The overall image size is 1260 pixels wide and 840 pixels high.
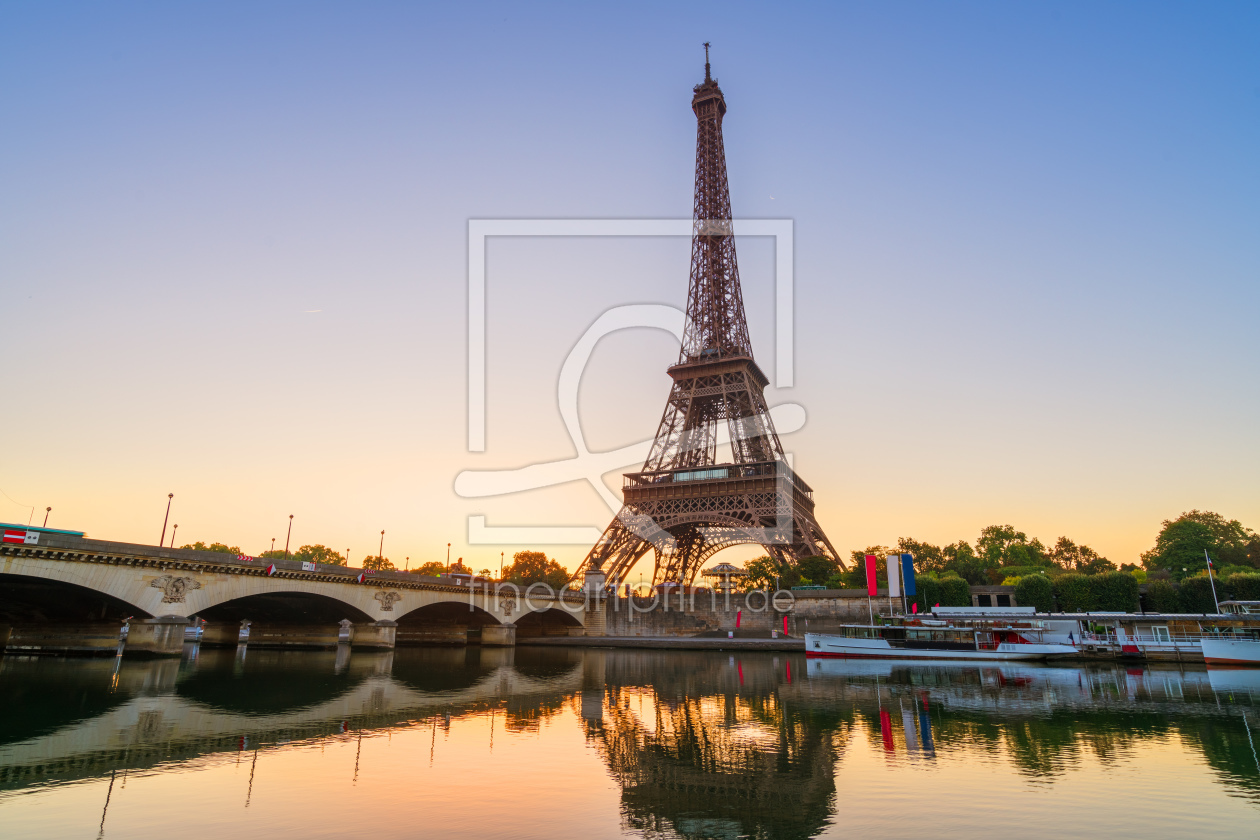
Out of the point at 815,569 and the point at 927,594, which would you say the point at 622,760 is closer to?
the point at 815,569

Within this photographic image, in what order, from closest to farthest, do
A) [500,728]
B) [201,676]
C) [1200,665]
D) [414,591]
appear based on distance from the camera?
[500,728] < [201,676] < [1200,665] < [414,591]

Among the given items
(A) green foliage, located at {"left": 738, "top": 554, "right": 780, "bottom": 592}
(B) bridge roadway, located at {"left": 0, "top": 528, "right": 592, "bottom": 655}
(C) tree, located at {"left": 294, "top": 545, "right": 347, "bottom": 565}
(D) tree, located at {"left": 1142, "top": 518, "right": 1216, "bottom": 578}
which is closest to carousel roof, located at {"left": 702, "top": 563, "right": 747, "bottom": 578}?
(A) green foliage, located at {"left": 738, "top": 554, "right": 780, "bottom": 592}

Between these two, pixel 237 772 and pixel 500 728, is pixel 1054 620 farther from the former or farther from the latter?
pixel 237 772

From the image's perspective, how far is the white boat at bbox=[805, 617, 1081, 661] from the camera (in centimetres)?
4519

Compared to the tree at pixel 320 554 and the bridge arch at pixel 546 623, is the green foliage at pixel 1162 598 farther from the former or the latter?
the tree at pixel 320 554

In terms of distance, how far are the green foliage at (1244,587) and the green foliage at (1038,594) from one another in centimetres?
1239

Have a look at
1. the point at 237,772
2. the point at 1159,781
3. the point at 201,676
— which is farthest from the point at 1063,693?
the point at 201,676

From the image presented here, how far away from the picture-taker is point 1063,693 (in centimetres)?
2844

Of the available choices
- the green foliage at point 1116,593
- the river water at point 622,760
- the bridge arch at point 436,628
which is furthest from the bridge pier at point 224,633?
the green foliage at point 1116,593

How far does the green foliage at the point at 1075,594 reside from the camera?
6031 centimetres

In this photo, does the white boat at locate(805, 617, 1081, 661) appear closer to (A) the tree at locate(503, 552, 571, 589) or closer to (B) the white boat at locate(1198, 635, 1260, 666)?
(B) the white boat at locate(1198, 635, 1260, 666)

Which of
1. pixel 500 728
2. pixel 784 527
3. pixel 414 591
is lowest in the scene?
pixel 500 728

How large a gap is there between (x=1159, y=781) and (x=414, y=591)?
167 feet

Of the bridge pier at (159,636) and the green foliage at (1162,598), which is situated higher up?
the green foliage at (1162,598)
